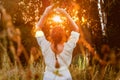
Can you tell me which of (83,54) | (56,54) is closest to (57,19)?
(83,54)

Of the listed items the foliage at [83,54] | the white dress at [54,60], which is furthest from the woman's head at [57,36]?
the foliage at [83,54]

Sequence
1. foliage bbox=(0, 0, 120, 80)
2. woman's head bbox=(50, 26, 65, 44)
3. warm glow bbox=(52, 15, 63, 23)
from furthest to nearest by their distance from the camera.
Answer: warm glow bbox=(52, 15, 63, 23) < foliage bbox=(0, 0, 120, 80) < woman's head bbox=(50, 26, 65, 44)

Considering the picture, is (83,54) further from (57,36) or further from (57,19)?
(57,36)

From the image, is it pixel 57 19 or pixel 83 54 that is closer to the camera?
pixel 83 54

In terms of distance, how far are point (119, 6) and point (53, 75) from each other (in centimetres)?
503

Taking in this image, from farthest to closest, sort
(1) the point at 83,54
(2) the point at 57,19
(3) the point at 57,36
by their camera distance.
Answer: (2) the point at 57,19
(1) the point at 83,54
(3) the point at 57,36

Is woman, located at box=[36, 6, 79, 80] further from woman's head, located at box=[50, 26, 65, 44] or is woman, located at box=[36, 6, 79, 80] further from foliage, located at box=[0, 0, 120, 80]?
foliage, located at box=[0, 0, 120, 80]

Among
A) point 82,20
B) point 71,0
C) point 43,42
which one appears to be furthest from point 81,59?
point 43,42

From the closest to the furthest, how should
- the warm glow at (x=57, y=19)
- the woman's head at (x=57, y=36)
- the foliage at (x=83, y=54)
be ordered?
the woman's head at (x=57, y=36) → the foliage at (x=83, y=54) → the warm glow at (x=57, y=19)

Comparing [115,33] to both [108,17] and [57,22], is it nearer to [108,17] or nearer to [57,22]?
[108,17]

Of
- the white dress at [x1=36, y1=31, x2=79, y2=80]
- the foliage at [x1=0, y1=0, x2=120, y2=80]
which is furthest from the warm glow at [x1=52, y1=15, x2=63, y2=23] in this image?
the white dress at [x1=36, y1=31, x2=79, y2=80]

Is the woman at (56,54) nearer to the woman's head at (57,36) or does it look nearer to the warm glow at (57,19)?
the woman's head at (57,36)

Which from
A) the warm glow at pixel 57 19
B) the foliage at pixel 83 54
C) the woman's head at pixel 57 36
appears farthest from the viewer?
the warm glow at pixel 57 19

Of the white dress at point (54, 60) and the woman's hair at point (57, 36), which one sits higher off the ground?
the woman's hair at point (57, 36)
